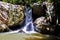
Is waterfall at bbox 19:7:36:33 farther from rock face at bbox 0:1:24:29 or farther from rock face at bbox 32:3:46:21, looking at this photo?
rock face at bbox 0:1:24:29

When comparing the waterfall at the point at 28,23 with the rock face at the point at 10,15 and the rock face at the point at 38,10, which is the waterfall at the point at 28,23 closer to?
the rock face at the point at 38,10

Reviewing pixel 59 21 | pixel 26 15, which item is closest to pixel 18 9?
pixel 26 15

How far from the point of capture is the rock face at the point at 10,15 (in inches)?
640

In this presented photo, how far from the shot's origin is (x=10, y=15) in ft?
55.8

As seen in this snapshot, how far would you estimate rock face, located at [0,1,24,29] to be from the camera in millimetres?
16263

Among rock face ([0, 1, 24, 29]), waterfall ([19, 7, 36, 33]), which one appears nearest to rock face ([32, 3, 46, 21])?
waterfall ([19, 7, 36, 33])

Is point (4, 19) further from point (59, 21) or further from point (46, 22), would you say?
point (59, 21)

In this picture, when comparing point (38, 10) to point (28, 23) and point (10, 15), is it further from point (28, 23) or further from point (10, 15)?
point (10, 15)

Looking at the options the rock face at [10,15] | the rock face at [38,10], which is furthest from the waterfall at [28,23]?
the rock face at [10,15]

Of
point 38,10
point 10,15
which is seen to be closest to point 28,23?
point 38,10

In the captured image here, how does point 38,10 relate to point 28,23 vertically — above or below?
above

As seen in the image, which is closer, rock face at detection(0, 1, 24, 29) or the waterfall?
rock face at detection(0, 1, 24, 29)

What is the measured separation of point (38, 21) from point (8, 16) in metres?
2.77

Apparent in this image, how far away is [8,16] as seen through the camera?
55.1 ft
